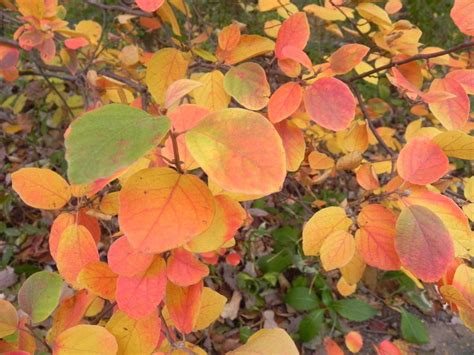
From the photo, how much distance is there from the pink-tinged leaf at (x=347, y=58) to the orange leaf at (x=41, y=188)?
49 centimetres

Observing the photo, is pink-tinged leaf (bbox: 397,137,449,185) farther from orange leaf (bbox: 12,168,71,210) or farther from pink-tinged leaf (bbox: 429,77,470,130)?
orange leaf (bbox: 12,168,71,210)

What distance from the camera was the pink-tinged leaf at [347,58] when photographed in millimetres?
770

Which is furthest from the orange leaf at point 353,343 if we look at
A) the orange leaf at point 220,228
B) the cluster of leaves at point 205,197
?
the orange leaf at point 220,228

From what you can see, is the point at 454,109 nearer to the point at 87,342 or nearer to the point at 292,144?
the point at 292,144

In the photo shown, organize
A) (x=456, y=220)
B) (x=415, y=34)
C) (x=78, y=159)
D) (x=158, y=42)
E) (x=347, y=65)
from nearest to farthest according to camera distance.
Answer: (x=78, y=159) → (x=456, y=220) → (x=347, y=65) → (x=415, y=34) → (x=158, y=42)

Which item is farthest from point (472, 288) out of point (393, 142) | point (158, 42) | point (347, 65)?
point (158, 42)

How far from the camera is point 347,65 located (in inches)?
30.7

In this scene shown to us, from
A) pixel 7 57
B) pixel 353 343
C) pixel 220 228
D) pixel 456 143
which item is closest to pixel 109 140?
pixel 220 228

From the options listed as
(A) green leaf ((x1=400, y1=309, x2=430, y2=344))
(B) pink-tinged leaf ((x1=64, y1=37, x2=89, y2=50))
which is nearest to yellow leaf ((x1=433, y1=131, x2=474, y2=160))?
(B) pink-tinged leaf ((x1=64, y1=37, x2=89, y2=50))

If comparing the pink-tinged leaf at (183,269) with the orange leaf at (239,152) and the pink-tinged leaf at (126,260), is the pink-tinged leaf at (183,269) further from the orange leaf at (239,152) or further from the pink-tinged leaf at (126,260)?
the orange leaf at (239,152)

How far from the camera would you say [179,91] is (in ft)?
1.68

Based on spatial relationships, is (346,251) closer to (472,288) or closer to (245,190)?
(472,288)

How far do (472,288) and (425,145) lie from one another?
24 centimetres

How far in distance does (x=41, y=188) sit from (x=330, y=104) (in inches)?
18.4
